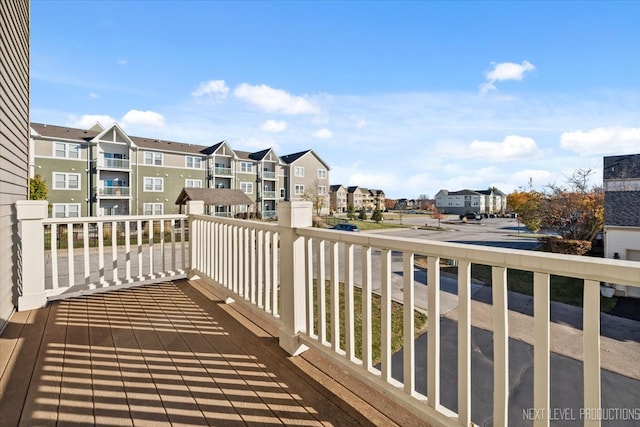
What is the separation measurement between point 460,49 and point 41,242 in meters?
12.4

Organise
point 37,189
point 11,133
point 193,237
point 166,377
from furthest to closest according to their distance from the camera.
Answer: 1. point 37,189
2. point 193,237
3. point 11,133
4. point 166,377

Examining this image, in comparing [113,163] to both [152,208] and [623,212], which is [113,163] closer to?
[152,208]

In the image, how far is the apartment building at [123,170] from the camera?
1706 centimetres

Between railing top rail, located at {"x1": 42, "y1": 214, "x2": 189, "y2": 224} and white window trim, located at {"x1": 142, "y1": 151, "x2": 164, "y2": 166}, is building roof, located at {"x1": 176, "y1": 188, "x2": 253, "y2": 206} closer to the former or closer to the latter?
white window trim, located at {"x1": 142, "y1": 151, "x2": 164, "y2": 166}

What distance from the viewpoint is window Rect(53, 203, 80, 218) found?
17.1m

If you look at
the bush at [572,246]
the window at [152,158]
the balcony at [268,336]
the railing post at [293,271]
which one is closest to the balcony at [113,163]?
the window at [152,158]

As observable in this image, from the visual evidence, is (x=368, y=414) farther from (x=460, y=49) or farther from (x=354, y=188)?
(x=354, y=188)

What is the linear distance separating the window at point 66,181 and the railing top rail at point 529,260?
21.9 meters

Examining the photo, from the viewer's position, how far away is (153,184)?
67.2 feet

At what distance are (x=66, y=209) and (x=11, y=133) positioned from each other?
19.0 m

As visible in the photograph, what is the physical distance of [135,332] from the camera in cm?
236

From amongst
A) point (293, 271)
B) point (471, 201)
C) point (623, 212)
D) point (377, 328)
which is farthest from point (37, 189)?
point (471, 201)

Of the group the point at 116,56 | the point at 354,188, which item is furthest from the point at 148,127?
the point at 354,188

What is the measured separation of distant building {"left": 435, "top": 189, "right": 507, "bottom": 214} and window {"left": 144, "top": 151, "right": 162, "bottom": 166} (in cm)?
5350
